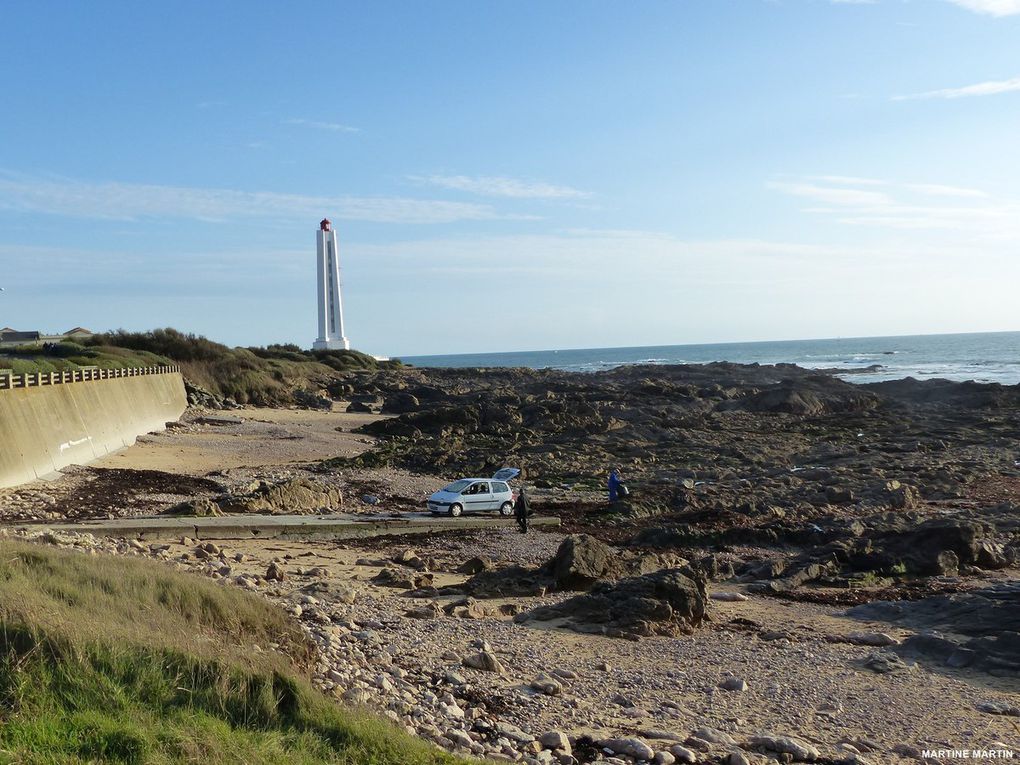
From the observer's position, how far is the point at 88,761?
21.5 ft

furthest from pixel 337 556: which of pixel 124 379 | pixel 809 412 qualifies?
pixel 809 412

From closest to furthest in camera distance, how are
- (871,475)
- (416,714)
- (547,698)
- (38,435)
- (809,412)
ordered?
(416,714) < (547,698) < (38,435) < (871,475) < (809,412)

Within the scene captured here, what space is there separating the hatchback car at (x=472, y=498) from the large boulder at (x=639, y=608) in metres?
9.74

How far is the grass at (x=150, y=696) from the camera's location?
22.4 ft

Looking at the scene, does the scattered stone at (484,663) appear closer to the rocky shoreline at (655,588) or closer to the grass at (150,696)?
the rocky shoreline at (655,588)

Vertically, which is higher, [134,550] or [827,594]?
[134,550]

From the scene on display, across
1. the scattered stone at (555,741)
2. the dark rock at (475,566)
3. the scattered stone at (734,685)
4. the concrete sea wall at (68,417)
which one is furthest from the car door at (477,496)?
→ the scattered stone at (555,741)

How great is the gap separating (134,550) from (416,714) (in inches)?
343

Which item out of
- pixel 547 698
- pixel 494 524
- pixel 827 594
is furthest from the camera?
pixel 494 524

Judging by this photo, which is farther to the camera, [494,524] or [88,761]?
[494,524]

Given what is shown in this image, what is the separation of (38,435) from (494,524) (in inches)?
536

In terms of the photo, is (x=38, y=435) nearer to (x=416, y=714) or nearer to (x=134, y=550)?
(x=134, y=550)

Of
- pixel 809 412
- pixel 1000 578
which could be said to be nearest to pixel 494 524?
pixel 1000 578

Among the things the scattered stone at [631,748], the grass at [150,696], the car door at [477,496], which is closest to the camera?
the grass at [150,696]
